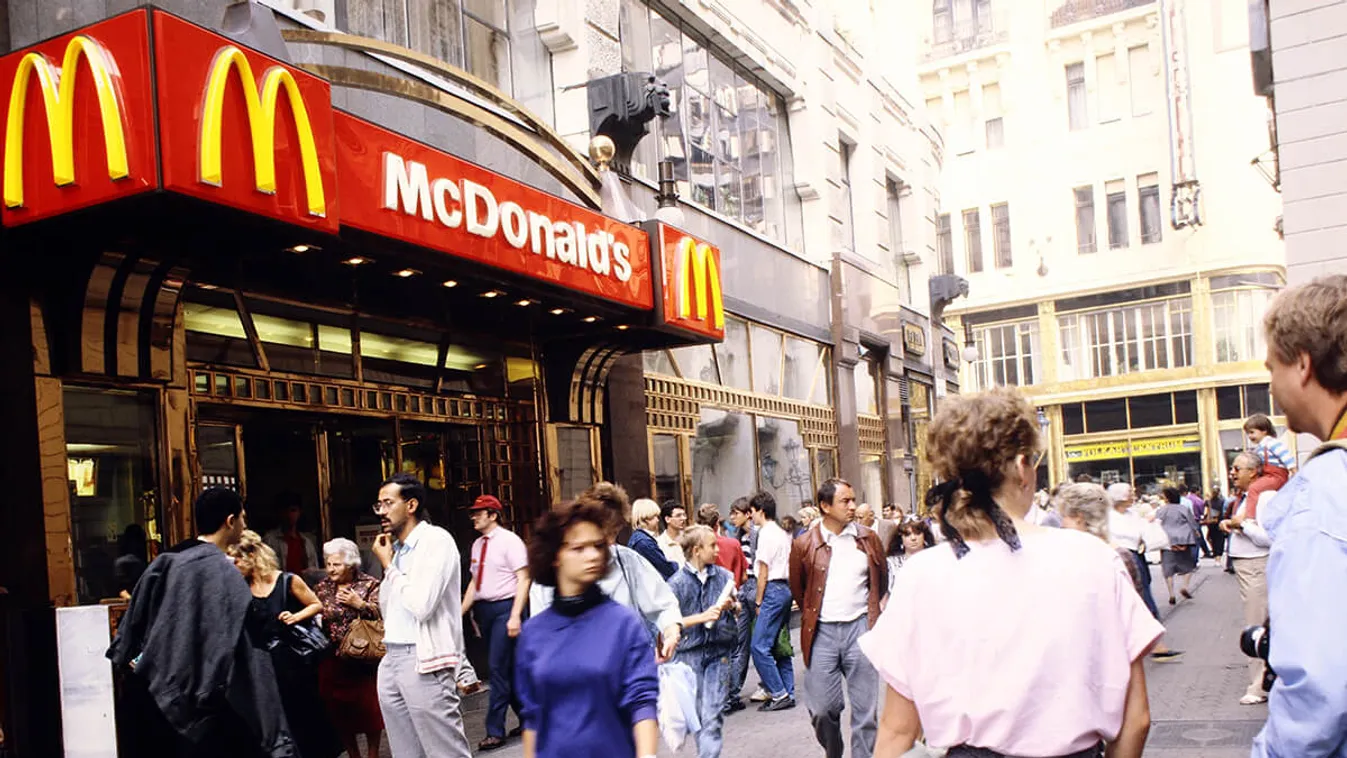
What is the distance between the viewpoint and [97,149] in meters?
6.88

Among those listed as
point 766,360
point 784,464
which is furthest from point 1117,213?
point 766,360

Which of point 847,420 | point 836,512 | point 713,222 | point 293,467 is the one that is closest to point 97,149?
point 293,467

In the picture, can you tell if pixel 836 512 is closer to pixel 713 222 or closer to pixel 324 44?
pixel 324 44

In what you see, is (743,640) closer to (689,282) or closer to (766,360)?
(689,282)

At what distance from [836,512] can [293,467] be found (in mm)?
4974

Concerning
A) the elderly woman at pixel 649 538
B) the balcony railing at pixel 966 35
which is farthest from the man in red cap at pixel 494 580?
the balcony railing at pixel 966 35

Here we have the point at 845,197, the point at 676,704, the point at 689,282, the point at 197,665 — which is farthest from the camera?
the point at 845,197

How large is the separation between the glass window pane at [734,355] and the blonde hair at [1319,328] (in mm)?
14618

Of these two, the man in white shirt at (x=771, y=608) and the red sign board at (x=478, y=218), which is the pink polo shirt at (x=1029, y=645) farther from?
the man in white shirt at (x=771, y=608)

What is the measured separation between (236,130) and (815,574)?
423cm

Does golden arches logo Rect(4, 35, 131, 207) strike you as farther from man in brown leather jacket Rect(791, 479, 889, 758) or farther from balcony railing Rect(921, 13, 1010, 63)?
balcony railing Rect(921, 13, 1010, 63)

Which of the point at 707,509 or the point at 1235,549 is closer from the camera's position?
the point at 1235,549

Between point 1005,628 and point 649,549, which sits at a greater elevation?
point 1005,628

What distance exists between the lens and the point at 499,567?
964cm
